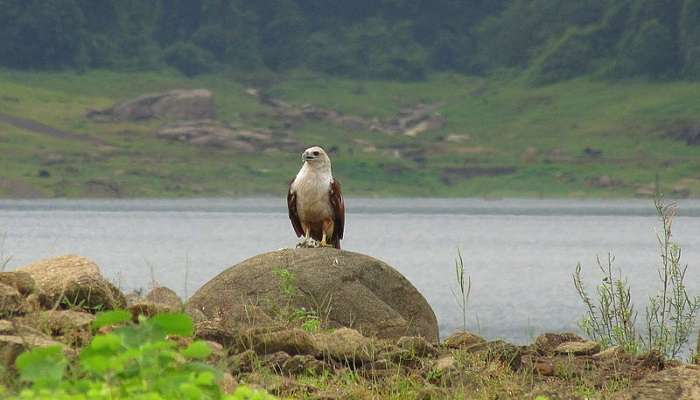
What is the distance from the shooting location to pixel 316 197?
1869 centimetres

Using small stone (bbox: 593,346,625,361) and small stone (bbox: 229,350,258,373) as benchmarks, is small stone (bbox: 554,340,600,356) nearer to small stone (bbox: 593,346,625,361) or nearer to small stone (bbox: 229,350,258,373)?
small stone (bbox: 593,346,625,361)

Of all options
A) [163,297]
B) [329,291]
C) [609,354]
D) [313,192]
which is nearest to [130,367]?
[163,297]

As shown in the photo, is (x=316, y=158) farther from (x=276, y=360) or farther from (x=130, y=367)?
(x=130, y=367)

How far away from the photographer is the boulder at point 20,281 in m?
13.9

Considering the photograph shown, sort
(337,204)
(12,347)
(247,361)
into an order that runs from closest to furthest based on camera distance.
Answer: (12,347) < (247,361) < (337,204)

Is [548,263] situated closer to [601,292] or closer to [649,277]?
[649,277]

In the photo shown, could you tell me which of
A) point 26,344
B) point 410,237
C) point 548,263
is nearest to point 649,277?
point 548,263

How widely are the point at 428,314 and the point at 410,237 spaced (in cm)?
12435

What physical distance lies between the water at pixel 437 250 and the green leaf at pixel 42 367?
648cm

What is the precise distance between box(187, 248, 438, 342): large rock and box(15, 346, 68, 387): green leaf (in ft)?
26.3

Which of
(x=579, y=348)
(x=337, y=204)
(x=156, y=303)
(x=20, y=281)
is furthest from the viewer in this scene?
(x=337, y=204)

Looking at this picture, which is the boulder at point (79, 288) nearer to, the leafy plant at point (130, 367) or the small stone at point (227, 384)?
the small stone at point (227, 384)

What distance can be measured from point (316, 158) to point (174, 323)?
9.97 meters

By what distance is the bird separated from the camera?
18.7 metres
